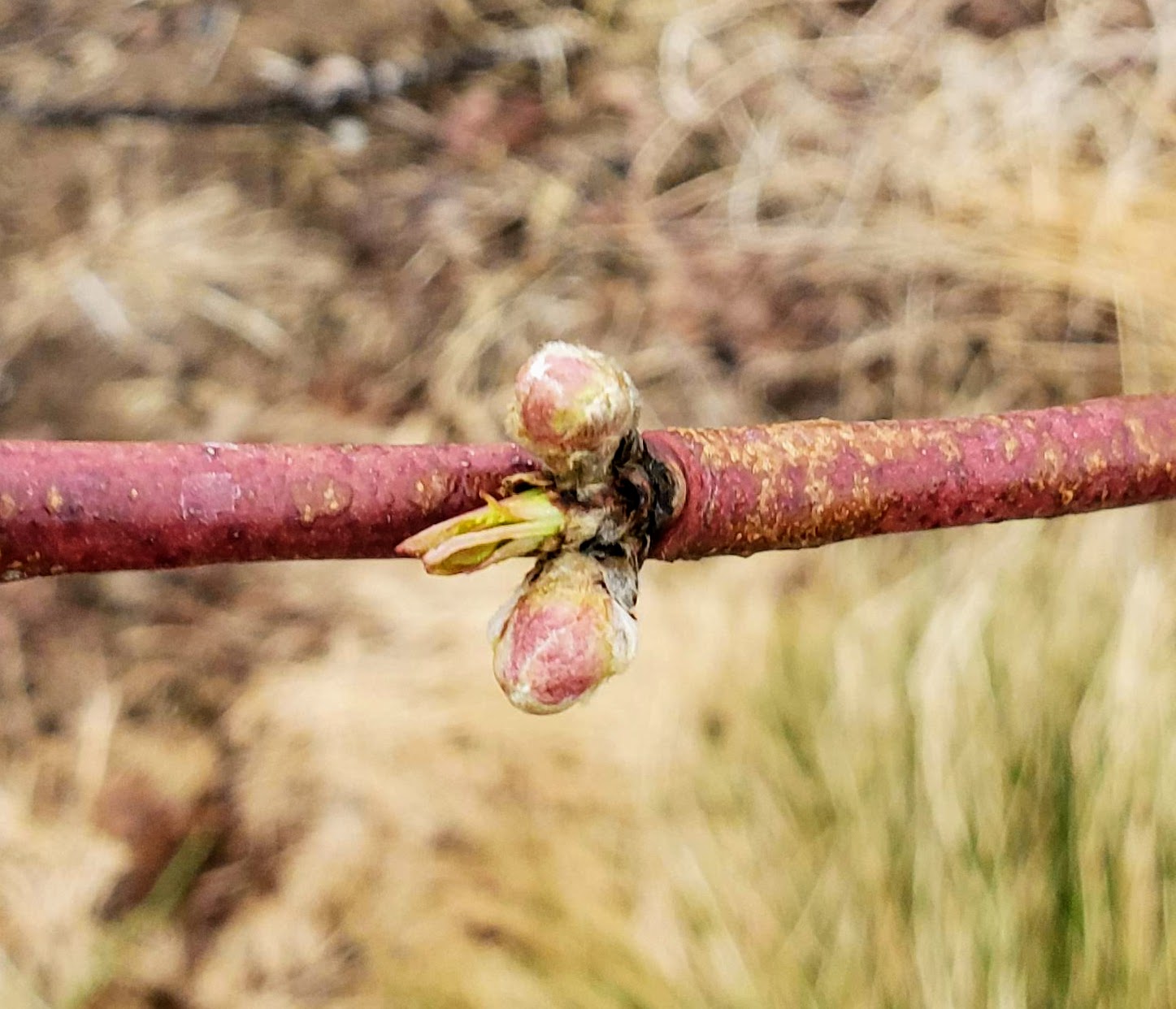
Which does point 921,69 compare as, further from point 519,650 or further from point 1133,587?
point 519,650

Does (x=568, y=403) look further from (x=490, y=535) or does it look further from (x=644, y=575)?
(x=644, y=575)

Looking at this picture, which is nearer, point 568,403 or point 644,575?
point 568,403

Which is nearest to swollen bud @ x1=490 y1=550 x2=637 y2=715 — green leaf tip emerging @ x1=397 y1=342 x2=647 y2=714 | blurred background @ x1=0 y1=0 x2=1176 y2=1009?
green leaf tip emerging @ x1=397 y1=342 x2=647 y2=714

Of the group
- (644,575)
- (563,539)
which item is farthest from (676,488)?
(644,575)

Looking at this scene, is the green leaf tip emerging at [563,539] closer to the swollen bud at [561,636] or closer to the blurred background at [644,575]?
the swollen bud at [561,636]

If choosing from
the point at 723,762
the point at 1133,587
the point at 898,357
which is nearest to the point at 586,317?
the point at 898,357

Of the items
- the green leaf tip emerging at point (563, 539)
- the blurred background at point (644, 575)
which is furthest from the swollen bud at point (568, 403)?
the blurred background at point (644, 575)

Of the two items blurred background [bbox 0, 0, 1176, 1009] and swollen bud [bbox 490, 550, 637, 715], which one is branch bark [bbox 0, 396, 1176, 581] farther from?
blurred background [bbox 0, 0, 1176, 1009]
